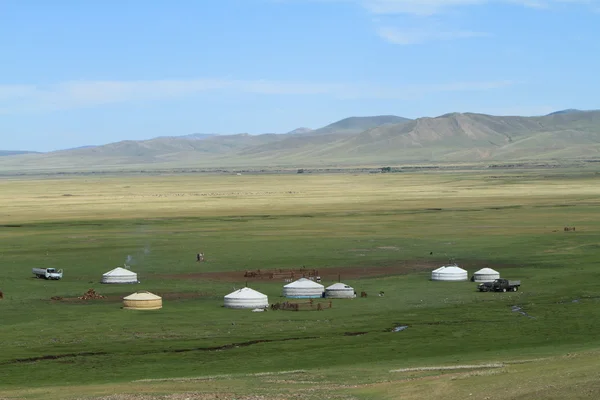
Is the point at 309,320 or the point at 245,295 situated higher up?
the point at 245,295

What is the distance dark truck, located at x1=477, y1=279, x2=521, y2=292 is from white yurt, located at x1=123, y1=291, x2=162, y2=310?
86.9ft

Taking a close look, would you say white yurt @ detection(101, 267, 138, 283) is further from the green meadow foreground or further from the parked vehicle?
the parked vehicle

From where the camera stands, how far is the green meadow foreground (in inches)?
2078

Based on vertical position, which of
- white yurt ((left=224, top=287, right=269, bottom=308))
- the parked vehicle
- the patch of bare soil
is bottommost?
the patch of bare soil

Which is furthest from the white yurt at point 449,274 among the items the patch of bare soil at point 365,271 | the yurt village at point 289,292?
the patch of bare soil at point 365,271

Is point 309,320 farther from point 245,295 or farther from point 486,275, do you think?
point 486,275

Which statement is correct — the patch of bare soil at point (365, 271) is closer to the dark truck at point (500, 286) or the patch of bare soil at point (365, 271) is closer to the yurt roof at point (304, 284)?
the yurt roof at point (304, 284)

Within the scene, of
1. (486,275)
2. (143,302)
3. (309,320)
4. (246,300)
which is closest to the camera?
(309,320)

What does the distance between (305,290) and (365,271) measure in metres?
17.9

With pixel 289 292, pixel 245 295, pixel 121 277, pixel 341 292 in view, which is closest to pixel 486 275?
pixel 341 292

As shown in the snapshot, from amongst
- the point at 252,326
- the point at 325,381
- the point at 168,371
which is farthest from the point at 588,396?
the point at 252,326

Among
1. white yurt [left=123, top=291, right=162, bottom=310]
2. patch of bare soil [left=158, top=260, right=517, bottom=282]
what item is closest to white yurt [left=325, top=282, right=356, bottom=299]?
patch of bare soil [left=158, top=260, right=517, bottom=282]

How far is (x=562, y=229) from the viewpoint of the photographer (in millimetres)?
150125

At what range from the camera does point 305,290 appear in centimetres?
9312
